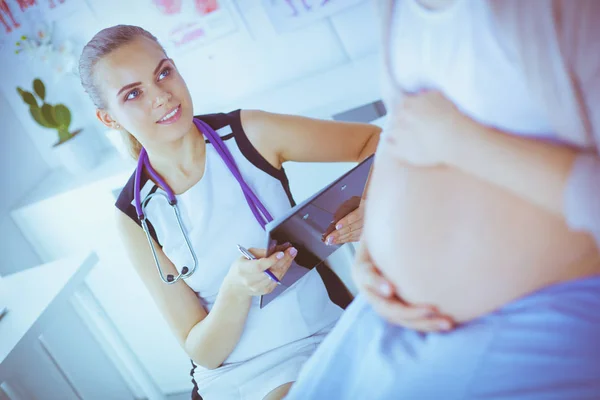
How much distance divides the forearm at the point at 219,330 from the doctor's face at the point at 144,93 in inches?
13.7

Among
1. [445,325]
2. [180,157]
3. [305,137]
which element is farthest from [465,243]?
[180,157]

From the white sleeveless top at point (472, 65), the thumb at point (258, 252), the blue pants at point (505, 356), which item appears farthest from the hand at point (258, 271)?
the white sleeveless top at point (472, 65)

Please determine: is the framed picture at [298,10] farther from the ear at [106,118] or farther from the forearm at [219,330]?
the forearm at [219,330]

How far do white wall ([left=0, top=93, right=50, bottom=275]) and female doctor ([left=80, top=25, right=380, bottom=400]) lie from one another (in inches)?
33.4

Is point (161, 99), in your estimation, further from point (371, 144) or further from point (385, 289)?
point (385, 289)

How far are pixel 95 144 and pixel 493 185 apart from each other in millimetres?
1592

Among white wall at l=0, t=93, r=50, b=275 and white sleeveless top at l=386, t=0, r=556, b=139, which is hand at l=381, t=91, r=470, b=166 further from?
white wall at l=0, t=93, r=50, b=275

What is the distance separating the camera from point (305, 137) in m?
1.18

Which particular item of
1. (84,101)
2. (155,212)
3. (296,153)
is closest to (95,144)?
(84,101)

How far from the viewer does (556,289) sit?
1.92ft

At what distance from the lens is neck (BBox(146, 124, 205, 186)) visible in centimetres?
116

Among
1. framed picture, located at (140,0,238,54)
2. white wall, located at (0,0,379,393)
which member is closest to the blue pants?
white wall, located at (0,0,379,393)

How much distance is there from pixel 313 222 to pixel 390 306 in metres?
0.33

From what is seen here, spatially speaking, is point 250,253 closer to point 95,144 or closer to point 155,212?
point 155,212
